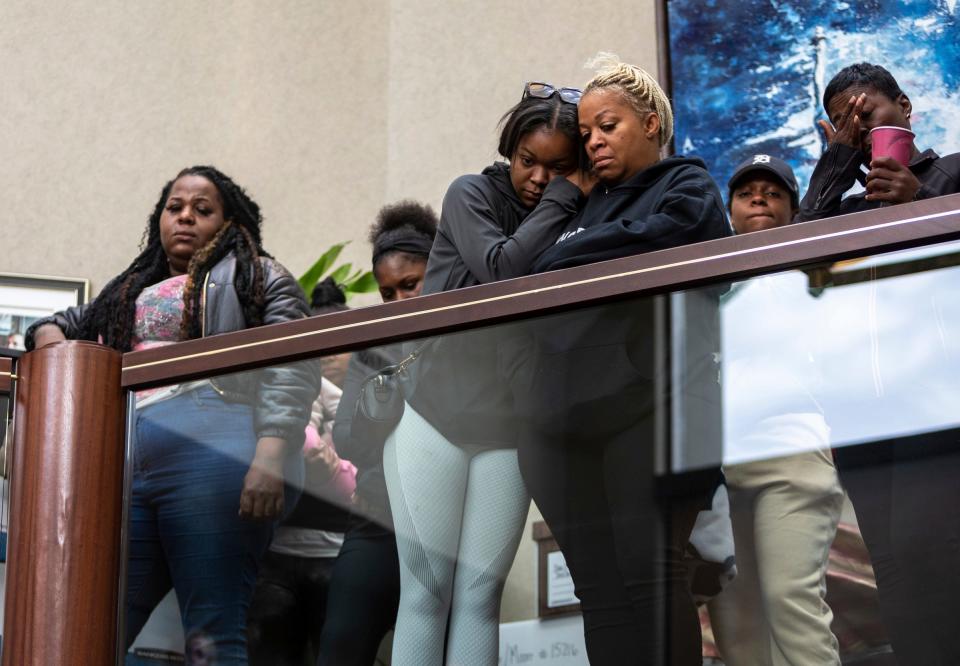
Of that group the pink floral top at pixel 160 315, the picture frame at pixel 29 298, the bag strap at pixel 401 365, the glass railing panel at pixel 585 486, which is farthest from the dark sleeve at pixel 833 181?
the picture frame at pixel 29 298

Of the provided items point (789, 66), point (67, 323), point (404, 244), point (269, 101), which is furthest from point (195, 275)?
point (269, 101)

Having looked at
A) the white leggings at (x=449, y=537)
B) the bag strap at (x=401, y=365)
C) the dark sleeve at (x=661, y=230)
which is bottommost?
the white leggings at (x=449, y=537)

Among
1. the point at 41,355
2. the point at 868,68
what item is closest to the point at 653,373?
the point at 868,68

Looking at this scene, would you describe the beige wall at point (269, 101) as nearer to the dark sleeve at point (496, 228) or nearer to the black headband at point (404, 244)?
the black headband at point (404, 244)

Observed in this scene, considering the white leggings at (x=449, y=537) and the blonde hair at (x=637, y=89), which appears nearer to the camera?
the white leggings at (x=449, y=537)

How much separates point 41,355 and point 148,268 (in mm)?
744

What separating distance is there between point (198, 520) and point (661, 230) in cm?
95

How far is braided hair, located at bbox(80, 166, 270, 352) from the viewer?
304cm

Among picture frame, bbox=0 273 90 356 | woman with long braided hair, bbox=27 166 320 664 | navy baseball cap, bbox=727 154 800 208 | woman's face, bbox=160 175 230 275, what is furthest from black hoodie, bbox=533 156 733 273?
picture frame, bbox=0 273 90 356

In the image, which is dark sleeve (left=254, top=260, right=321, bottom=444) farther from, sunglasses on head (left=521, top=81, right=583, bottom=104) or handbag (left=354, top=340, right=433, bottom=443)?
sunglasses on head (left=521, top=81, right=583, bottom=104)

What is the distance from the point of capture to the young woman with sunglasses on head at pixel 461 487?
221 centimetres

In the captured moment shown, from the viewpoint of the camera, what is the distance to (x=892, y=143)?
2352 mm

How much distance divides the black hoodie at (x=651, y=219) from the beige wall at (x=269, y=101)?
2.65 metres

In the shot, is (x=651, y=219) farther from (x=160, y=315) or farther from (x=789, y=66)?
(x=789, y=66)
